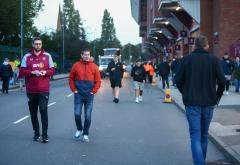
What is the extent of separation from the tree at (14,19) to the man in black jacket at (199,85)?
52036 mm

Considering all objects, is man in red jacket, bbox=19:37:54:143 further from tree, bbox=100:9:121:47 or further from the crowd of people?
tree, bbox=100:9:121:47

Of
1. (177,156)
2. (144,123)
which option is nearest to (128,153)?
(177,156)

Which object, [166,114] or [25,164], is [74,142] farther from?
[166,114]

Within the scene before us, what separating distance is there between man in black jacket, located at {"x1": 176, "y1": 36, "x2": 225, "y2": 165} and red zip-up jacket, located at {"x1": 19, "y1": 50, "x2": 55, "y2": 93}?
3549 millimetres

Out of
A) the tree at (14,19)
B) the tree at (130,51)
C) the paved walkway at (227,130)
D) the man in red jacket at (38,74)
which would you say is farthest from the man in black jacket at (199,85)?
the tree at (130,51)

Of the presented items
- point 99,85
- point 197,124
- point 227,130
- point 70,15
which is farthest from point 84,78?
point 70,15

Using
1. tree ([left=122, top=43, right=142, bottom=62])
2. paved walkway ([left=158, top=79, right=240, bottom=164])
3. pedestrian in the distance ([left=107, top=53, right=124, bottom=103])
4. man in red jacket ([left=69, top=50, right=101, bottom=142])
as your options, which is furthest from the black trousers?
tree ([left=122, top=43, right=142, bottom=62])

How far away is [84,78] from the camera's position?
1071cm

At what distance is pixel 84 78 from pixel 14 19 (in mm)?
50057

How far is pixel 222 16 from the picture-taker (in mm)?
33938

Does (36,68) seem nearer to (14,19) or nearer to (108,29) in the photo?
(14,19)

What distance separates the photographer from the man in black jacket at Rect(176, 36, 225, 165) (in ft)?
24.9

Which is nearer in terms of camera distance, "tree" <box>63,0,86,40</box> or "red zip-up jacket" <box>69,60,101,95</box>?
"red zip-up jacket" <box>69,60,101,95</box>

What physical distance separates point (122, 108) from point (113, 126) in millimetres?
5243
